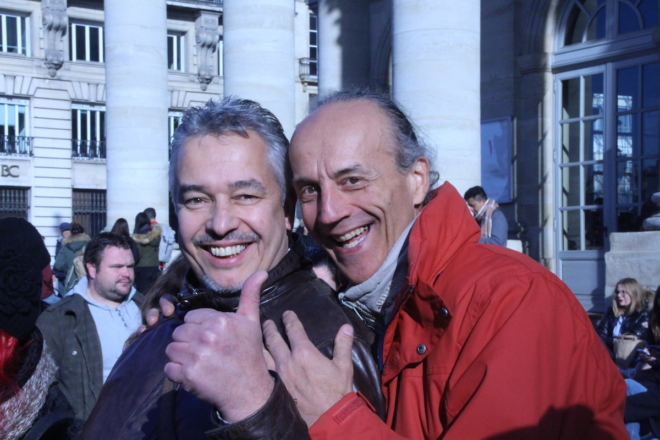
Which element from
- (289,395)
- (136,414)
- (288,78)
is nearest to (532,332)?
(289,395)

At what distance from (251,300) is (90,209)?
29.2 meters

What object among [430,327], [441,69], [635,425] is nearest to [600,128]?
[441,69]

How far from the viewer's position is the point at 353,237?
6.97 ft

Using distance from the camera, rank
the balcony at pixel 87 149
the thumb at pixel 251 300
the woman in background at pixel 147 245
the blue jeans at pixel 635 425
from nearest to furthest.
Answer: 1. the thumb at pixel 251 300
2. the blue jeans at pixel 635 425
3. the woman in background at pixel 147 245
4. the balcony at pixel 87 149

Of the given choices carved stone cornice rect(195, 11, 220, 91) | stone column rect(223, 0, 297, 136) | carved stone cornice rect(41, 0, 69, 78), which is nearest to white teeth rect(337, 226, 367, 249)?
stone column rect(223, 0, 297, 136)

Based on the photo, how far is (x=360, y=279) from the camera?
2.12 m

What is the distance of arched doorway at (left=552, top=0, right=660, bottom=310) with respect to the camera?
10.2 metres

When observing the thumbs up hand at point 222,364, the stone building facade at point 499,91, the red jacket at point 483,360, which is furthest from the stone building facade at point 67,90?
the thumbs up hand at point 222,364

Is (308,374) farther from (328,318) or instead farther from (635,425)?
(635,425)

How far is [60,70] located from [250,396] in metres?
29.8

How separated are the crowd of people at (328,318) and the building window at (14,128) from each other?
91.3 feet

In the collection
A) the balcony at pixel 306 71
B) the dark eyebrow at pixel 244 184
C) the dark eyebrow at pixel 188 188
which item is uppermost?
the balcony at pixel 306 71

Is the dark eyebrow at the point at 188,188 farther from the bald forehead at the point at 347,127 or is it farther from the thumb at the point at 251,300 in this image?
the thumb at the point at 251,300

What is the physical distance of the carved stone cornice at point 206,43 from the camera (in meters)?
31.3
